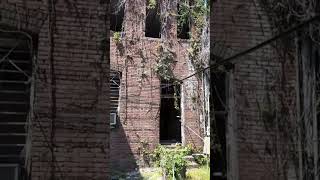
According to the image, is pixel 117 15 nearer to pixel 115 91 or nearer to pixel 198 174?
pixel 115 91

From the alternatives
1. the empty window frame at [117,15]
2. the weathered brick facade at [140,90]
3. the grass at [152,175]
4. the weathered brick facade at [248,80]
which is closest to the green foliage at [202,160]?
the weathered brick facade at [140,90]

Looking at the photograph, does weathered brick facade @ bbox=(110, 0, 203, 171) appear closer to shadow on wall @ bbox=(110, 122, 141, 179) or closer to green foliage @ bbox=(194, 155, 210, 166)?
shadow on wall @ bbox=(110, 122, 141, 179)

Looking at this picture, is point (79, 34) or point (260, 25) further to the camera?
point (260, 25)

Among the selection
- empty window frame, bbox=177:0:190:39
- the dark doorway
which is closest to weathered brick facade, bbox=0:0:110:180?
the dark doorway


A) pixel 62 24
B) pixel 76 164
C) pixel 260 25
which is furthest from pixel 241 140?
pixel 62 24

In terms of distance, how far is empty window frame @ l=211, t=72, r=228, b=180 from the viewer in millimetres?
8859

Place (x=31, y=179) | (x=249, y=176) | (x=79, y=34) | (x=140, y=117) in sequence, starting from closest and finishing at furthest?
1. (x=31, y=179)
2. (x=79, y=34)
3. (x=249, y=176)
4. (x=140, y=117)

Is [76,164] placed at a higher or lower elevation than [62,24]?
lower

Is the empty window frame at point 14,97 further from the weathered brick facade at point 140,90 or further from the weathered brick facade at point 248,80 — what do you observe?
the weathered brick facade at point 140,90

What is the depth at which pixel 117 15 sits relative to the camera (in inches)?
744

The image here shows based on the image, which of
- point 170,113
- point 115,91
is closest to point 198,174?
point 115,91

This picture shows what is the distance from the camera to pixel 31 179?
23.6 ft

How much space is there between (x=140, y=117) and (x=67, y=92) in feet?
32.7

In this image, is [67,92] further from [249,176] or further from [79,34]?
[249,176]
